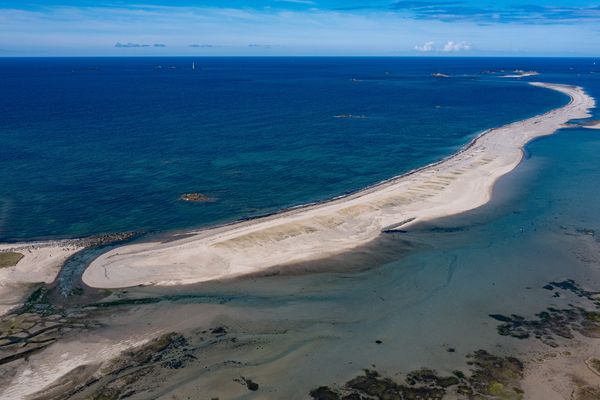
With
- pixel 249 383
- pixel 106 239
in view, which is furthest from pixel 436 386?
pixel 106 239

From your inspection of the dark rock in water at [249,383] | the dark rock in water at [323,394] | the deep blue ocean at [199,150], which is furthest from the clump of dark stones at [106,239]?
the dark rock in water at [323,394]

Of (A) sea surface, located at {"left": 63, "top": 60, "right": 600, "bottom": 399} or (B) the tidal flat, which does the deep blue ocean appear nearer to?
(A) sea surface, located at {"left": 63, "top": 60, "right": 600, "bottom": 399}

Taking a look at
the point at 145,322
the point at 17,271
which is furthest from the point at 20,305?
the point at 145,322

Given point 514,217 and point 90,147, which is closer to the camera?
point 514,217

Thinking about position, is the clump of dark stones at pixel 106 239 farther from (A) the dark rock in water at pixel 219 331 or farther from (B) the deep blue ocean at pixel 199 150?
(A) the dark rock in water at pixel 219 331

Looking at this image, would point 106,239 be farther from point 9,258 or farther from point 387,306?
point 387,306

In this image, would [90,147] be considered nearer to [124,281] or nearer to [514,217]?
[124,281]
